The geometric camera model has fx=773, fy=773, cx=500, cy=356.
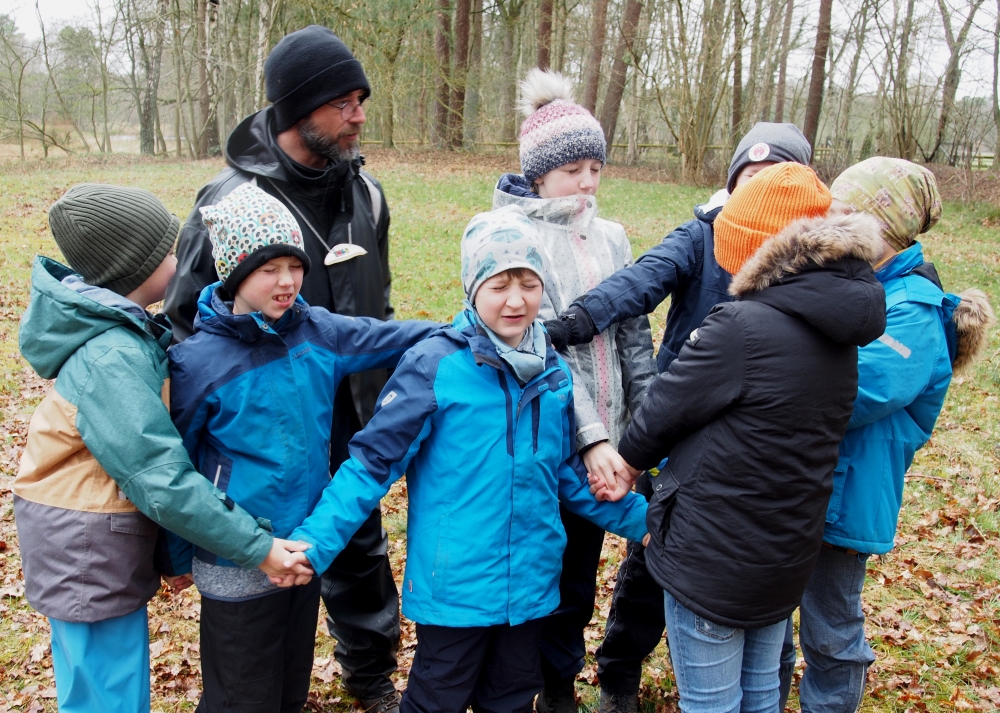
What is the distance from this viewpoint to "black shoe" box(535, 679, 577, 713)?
3.16m

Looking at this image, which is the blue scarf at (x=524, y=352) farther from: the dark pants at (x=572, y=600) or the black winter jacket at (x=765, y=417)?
the dark pants at (x=572, y=600)

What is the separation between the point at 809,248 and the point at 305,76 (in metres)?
1.91

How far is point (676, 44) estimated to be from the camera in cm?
1991

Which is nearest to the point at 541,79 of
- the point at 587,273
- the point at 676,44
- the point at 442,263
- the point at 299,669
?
the point at 587,273

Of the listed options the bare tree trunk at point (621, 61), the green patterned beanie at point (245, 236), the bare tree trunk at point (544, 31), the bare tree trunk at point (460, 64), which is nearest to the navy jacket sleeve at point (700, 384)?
the green patterned beanie at point (245, 236)

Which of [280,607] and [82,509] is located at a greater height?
[82,509]

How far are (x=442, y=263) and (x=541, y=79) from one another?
841cm

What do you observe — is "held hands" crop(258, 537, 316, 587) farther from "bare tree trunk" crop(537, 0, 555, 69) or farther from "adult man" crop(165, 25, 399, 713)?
"bare tree trunk" crop(537, 0, 555, 69)

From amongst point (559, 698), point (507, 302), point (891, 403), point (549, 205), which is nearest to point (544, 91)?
point (549, 205)

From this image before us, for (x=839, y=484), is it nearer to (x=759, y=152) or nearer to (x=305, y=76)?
(x=759, y=152)

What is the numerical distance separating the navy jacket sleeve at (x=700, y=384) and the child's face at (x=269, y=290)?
1.15 metres

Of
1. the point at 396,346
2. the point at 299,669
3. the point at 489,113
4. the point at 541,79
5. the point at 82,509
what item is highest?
the point at 489,113

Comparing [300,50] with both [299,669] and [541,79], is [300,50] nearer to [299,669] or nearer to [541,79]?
[541,79]

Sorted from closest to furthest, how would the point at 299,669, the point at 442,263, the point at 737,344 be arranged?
1. the point at 737,344
2. the point at 299,669
3. the point at 442,263
